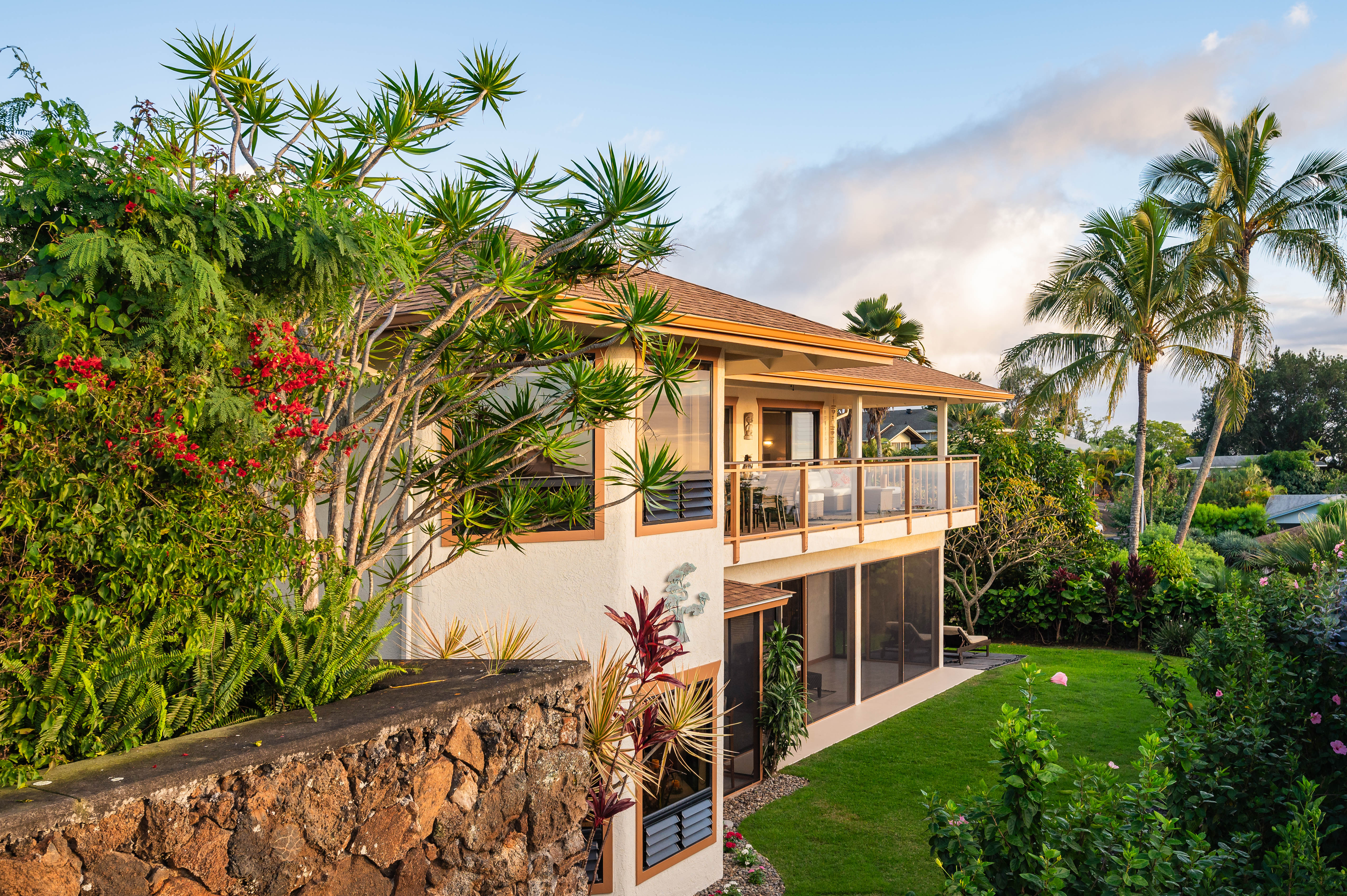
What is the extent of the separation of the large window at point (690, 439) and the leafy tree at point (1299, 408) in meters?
58.6

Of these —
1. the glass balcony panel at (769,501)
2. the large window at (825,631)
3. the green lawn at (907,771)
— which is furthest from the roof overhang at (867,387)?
the green lawn at (907,771)

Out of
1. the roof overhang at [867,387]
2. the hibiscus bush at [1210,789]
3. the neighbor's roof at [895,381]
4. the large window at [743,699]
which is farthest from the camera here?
the neighbor's roof at [895,381]

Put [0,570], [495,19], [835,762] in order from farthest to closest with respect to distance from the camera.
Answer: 1. [835,762]
2. [495,19]
3. [0,570]

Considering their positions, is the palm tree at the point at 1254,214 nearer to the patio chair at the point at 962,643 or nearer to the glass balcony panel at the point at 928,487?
the patio chair at the point at 962,643

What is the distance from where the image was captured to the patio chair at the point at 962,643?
68.0 ft

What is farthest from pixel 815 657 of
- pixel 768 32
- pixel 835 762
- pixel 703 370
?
pixel 768 32

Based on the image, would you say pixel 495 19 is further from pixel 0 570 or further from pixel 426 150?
pixel 0 570

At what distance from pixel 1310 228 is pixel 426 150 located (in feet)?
93.7

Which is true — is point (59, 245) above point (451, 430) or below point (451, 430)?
above

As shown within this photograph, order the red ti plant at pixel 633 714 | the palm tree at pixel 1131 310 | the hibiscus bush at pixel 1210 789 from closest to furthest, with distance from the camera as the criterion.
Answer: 1. the hibiscus bush at pixel 1210 789
2. the red ti plant at pixel 633 714
3. the palm tree at pixel 1131 310

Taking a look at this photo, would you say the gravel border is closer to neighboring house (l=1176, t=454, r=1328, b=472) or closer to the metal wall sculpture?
the metal wall sculpture

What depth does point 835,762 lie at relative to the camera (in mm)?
13289

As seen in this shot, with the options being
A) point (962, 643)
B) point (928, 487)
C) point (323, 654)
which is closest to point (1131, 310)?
point (962, 643)

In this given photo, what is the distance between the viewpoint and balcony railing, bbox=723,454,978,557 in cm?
1221
